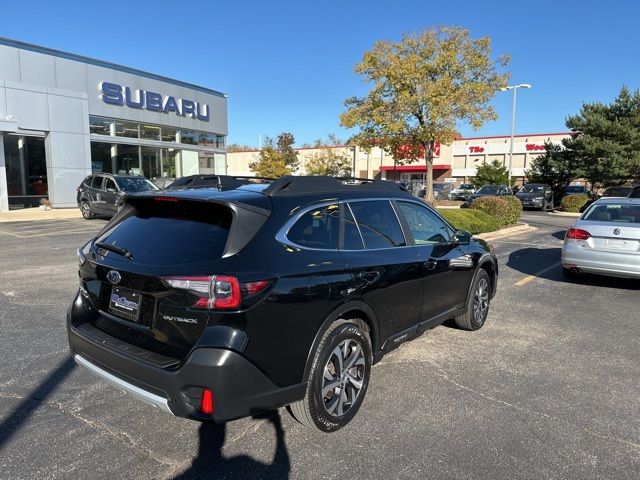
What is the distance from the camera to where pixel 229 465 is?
2.85m

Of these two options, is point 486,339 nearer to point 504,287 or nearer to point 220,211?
point 504,287

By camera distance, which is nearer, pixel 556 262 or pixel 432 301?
pixel 432 301

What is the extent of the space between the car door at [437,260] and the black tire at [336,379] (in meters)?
1.03

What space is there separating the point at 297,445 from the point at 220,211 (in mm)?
1594

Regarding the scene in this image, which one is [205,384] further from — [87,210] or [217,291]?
[87,210]

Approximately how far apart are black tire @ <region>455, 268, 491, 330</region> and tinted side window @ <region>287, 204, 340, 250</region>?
2403mm

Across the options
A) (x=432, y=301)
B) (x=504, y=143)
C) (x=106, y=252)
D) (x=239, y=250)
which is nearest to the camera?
(x=239, y=250)

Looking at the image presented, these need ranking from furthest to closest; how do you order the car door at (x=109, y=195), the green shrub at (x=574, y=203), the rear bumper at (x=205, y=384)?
the green shrub at (x=574, y=203) < the car door at (x=109, y=195) < the rear bumper at (x=205, y=384)

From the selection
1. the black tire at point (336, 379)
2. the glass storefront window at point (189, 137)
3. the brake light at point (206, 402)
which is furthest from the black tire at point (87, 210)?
the brake light at point (206, 402)

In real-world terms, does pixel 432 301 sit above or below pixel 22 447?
above

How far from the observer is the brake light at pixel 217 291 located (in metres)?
2.62

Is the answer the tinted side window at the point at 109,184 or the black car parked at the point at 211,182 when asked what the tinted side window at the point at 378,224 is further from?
the tinted side window at the point at 109,184

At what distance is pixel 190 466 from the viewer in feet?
9.31

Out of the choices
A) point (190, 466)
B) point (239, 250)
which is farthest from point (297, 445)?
point (239, 250)
